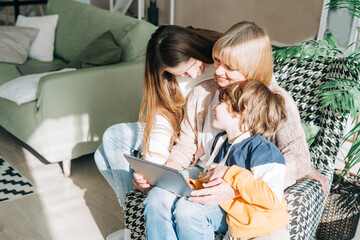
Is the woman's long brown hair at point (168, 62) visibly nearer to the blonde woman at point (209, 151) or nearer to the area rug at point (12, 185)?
the blonde woman at point (209, 151)

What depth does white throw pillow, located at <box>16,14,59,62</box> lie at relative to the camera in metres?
3.17

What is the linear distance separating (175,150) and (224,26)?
100 inches

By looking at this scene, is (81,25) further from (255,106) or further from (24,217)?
(255,106)

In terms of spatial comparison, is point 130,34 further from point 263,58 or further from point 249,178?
point 249,178

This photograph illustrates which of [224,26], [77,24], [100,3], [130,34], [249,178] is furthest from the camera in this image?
[100,3]

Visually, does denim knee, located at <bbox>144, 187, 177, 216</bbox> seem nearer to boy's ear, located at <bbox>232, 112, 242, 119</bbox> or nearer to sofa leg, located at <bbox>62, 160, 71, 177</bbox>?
boy's ear, located at <bbox>232, 112, 242, 119</bbox>

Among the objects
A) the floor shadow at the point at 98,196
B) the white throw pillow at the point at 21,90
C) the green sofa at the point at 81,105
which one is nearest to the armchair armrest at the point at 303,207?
the floor shadow at the point at 98,196

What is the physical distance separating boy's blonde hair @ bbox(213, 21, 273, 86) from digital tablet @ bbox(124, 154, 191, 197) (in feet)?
1.45

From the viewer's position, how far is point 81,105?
90.7 inches

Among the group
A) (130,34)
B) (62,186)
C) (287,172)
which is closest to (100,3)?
(130,34)

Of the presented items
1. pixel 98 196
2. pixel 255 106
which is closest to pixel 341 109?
pixel 255 106

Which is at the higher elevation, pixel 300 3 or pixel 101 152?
pixel 300 3

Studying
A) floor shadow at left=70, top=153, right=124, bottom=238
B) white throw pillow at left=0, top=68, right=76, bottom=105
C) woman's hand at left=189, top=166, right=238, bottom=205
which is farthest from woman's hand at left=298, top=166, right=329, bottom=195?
white throw pillow at left=0, top=68, right=76, bottom=105

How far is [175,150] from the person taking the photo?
158 centimetres
